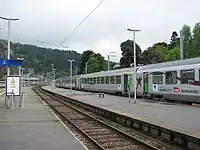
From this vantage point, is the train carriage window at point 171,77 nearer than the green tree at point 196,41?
Yes

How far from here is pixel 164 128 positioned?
11633 millimetres

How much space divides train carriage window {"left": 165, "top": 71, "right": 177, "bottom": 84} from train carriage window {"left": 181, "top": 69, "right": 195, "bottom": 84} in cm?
117

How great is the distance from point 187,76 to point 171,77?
8.45 feet

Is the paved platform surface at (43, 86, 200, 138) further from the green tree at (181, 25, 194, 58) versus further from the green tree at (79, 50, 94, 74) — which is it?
the green tree at (79, 50, 94, 74)

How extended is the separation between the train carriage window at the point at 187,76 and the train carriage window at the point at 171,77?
1.17 m

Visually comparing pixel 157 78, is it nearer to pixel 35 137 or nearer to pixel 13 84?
pixel 13 84

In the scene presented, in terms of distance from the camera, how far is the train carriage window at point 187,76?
2266cm

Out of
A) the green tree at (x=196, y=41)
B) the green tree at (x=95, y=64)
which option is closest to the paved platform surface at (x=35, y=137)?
the green tree at (x=196, y=41)

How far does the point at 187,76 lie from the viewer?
2342 cm

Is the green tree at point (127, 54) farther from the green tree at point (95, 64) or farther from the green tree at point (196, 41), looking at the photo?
the green tree at point (196, 41)

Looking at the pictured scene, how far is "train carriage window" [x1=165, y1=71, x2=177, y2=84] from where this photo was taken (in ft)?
82.7

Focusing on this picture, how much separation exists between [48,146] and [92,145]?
61.8 inches

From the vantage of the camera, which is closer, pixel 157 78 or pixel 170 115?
pixel 170 115

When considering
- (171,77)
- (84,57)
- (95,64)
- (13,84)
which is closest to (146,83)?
(171,77)
